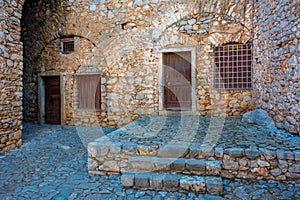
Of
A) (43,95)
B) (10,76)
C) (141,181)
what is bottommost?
(141,181)

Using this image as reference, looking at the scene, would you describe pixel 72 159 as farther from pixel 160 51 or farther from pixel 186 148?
pixel 160 51

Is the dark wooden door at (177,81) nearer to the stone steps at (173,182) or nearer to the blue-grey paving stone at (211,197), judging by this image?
the stone steps at (173,182)

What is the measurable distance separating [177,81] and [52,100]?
443 cm

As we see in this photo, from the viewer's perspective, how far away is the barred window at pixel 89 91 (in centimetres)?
623

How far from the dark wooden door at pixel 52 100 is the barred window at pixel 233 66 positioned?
5.23 m

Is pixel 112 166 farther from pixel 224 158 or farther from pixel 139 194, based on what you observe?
pixel 224 158

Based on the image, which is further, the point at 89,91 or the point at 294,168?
the point at 89,91

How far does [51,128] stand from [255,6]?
6.72m

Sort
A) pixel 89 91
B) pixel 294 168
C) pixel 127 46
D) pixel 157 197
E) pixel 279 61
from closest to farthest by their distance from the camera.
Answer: pixel 157 197
pixel 294 168
pixel 279 61
pixel 127 46
pixel 89 91

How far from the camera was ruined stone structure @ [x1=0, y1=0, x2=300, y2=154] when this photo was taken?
3971 mm

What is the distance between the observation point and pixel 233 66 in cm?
521

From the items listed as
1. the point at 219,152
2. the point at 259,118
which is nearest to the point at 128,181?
the point at 219,152

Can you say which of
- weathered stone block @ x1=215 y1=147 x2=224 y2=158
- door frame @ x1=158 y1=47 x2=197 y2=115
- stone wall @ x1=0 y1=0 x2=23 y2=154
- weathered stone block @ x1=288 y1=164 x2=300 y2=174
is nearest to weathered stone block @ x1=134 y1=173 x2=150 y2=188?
weathered stone block @ x1=215 y1=147 x2=224 y2=158

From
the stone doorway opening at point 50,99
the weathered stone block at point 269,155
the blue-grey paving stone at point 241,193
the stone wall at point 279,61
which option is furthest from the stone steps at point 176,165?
the stone doorway opening at point 50,99
